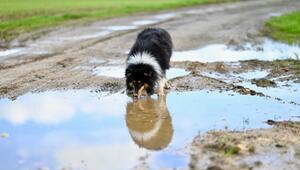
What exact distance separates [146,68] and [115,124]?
1.71m

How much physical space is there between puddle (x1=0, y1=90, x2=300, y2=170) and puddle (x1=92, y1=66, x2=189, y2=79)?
1549mm

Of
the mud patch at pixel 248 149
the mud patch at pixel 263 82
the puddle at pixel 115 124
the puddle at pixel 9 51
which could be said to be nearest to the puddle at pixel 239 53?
the mud patch at pixel 263 82

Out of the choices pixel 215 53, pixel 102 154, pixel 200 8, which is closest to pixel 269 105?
pixel 102 154

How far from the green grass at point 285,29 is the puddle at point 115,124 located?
28.6 ft

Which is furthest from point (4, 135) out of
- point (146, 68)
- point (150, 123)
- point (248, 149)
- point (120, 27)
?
point (120, 27)

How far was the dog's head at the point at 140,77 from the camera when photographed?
9844 millimetres

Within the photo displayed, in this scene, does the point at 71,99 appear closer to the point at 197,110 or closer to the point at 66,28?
the point at 197,110

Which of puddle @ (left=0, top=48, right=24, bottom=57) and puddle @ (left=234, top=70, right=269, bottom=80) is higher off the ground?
puddle @ (left=234, top=70, right=269, bottom=80)

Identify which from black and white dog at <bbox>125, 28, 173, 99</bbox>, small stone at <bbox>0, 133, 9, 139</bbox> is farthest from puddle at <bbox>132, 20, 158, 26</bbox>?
small stone at <bbox>0, 133, 9, 139</bbox>

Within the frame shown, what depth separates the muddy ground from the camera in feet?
22.6

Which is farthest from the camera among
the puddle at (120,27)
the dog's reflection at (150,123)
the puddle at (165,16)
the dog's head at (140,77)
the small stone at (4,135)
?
the puddle at (165,16)

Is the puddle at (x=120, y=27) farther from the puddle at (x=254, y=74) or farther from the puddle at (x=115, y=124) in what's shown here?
the puddle at (x=115, y=124)

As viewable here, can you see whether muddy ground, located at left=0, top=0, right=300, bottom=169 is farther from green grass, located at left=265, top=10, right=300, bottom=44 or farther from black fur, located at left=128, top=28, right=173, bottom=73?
black fur, located at left=128, top=28, right=173, bottom=73

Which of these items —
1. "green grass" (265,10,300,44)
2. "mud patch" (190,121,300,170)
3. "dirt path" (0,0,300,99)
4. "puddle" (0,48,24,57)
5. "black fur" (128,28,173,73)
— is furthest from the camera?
"green grass" (265,10,300,44)
